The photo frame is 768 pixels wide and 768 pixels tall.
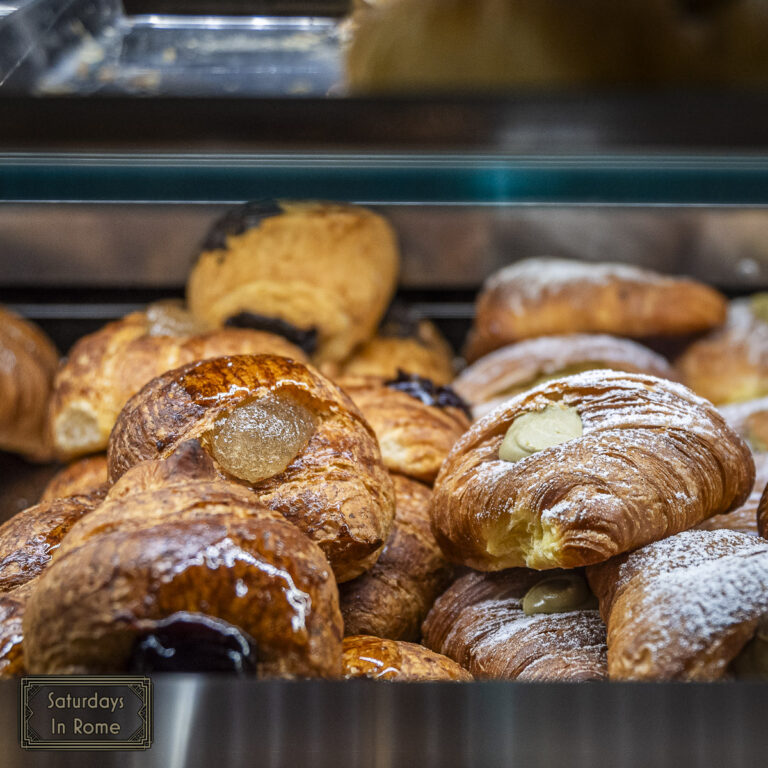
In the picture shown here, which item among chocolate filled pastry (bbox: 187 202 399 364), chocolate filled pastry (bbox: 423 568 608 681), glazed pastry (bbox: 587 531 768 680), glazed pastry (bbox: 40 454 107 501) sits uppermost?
chocolate filled pastry (bbox: 187 202 399 364)

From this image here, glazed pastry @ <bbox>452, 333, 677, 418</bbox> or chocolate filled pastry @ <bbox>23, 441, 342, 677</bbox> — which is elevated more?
glazed pastry @ <bbox>452, 333, 677, 418</bbox>

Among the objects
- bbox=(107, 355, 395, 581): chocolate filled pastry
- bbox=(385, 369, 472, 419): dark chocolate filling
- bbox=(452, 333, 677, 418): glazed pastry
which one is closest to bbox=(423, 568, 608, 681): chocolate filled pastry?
bbox=(107, 355, 395, 581): chocolate filled pastry

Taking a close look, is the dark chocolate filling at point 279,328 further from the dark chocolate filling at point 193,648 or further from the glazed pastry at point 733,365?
the dark chocolate filling at point 193,648

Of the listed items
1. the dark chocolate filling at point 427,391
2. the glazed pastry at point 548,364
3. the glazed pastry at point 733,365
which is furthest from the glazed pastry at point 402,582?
the glazed pastry at point 733,365

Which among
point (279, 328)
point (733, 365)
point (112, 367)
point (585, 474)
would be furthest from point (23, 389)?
point (733, 365)

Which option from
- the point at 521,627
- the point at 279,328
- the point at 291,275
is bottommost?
the point at 521,627

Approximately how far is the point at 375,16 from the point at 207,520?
1.70ft

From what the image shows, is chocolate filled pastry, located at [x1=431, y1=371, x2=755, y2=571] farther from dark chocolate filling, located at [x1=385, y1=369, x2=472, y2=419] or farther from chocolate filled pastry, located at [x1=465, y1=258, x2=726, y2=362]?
chocolate filled pastry, located at [x1=465, y1=258, x2=726, y2=362]

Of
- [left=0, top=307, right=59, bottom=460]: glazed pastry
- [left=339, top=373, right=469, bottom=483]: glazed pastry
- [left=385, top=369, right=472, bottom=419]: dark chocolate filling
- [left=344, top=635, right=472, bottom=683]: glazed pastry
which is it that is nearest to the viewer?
[left=344, top=635, right=472, bottom=683]: glazed pastry

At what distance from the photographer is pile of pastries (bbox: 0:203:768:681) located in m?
0.71

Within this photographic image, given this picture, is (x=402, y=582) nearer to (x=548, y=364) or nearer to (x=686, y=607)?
(x=686, y=607)

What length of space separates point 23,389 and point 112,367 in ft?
0.97

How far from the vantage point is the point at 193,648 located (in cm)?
71

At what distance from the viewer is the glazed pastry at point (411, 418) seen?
1284 millimetres
